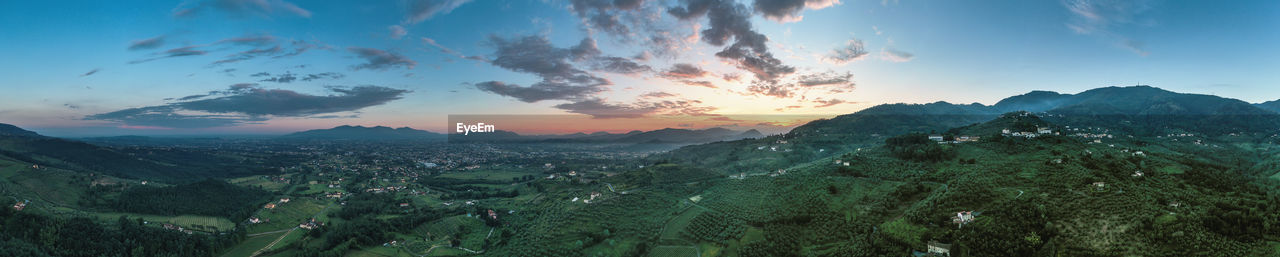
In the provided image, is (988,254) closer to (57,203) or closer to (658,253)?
(658,253)

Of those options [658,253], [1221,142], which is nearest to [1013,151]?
[658,253]

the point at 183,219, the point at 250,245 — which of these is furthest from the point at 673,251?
the point at 183,219

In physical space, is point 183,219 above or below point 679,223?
below

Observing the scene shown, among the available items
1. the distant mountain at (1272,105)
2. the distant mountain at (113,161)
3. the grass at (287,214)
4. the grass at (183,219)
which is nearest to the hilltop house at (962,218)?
the grass at (287,214)

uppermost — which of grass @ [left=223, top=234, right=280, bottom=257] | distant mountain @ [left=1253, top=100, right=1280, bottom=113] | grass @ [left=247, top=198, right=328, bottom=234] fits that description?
distant mountain @ [left=1253, top=100, right=1280, bottom=113]

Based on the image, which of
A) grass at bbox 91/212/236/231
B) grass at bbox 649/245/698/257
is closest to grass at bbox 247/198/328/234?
grass at bbox 91/212/236/231

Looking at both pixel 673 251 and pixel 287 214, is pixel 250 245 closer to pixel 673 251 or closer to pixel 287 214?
pixel 287 214

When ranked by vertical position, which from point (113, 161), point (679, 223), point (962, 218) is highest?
point (113, 161)

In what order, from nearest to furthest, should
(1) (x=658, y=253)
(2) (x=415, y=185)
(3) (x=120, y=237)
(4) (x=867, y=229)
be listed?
1. (4) (x=867, y=229)
2. (1) (x=658, y=253)
3. (3) (x=120, y=237)
4. (2) (x=415, y=185)

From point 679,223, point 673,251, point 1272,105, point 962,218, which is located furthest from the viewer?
point 1272,105

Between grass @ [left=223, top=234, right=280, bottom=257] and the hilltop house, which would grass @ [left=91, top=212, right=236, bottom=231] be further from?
the hilltop house

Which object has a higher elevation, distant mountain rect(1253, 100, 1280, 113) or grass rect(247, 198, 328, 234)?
distant mountain rect(1253, 100, 1280, 113)
